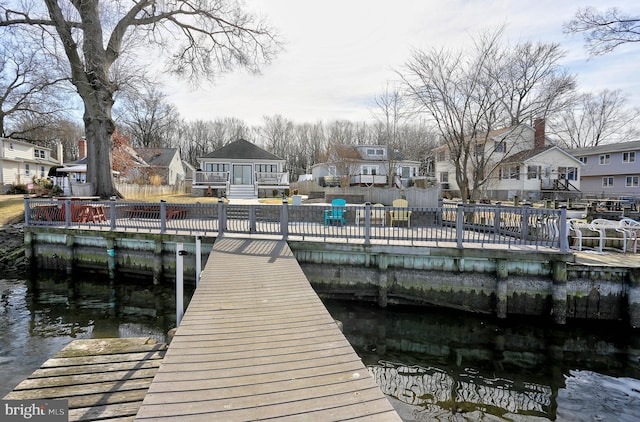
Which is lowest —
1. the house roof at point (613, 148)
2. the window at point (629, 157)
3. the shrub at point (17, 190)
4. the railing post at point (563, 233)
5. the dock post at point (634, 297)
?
the dock post at point (634, 297)

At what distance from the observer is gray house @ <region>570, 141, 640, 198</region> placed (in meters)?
34.9

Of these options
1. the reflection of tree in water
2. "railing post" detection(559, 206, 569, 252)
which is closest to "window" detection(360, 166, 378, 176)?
"railing post" detection(559, 206, 569, 252)

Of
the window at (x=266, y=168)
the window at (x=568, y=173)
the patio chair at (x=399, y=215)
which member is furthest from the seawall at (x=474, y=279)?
the window at (x=568, y=173)

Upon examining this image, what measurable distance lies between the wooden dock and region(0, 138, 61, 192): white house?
1400 inches

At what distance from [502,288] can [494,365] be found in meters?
2.46

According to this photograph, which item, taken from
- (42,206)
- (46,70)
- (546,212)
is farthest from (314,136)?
(546,212)

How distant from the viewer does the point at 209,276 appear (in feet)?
22.4

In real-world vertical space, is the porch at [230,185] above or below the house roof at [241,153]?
below

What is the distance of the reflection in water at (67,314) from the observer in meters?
6.64

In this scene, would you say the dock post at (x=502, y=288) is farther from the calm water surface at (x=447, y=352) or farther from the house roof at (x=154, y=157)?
the house roof at (x=154, y=157)

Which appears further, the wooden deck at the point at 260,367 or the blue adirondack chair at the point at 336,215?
the blue adirondack chair at the point at 336,215

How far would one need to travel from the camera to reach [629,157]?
116ft

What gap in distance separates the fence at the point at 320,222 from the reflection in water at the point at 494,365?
1961 millimetres

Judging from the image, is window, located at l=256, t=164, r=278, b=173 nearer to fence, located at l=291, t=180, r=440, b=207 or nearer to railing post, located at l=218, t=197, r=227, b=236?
fence, located at l=291, t=180, r=440, b=207
